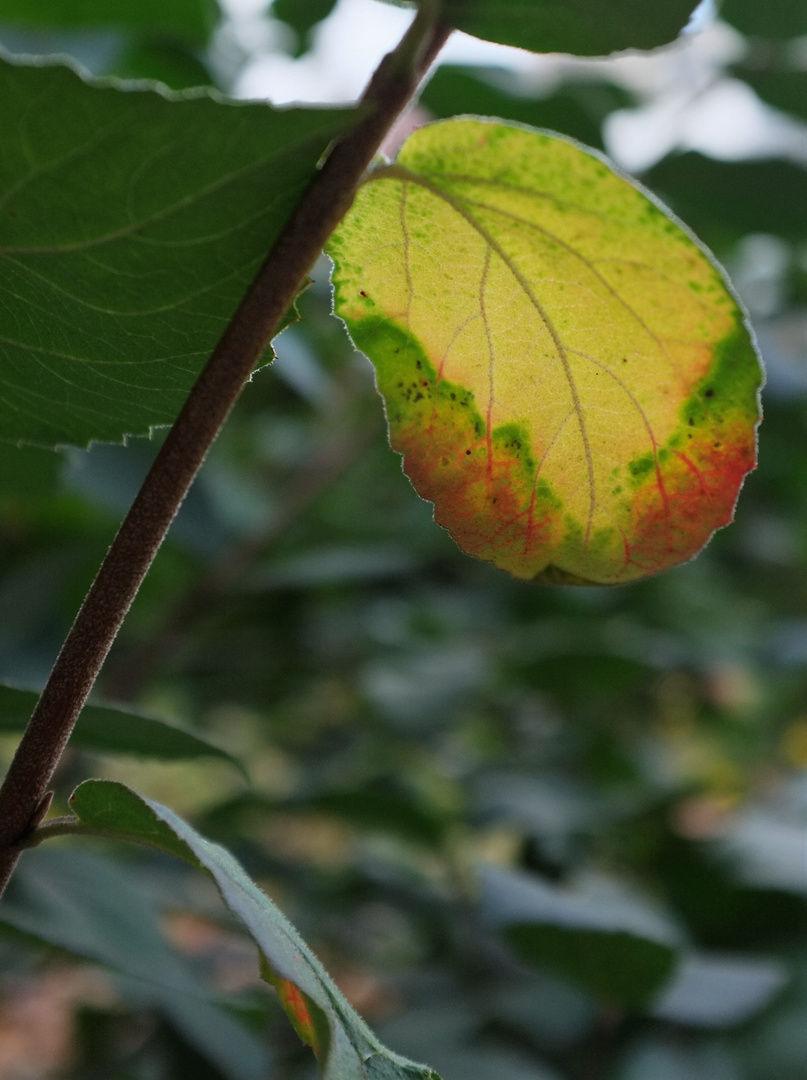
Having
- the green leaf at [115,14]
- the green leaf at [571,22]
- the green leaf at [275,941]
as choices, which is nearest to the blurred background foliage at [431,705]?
the green leaf at [115,14]

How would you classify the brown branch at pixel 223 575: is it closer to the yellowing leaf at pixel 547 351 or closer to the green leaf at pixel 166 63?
the green leaf at pixel 166 63

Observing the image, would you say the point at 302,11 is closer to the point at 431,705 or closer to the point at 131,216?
the point at 431,705

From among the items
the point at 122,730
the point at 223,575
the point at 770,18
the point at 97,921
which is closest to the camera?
the point at 122,730

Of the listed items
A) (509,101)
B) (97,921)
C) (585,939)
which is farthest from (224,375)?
(509,101)

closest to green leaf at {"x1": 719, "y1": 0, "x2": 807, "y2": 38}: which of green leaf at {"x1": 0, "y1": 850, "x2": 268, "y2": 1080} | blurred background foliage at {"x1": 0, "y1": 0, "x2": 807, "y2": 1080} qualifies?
blurred background foliage at {"x1": 0, "y1": 0, "x2": 807, "y2": 1080}

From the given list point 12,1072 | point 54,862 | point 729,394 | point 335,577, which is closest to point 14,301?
point 729,394

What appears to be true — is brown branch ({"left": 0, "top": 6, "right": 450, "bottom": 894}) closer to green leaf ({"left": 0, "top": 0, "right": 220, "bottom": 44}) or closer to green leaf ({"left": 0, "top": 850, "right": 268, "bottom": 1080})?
green leaf ({"left": 0, "top": 850, "right": 268, "bottom": 1080})

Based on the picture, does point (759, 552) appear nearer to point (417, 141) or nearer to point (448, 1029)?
point (448, 1029)

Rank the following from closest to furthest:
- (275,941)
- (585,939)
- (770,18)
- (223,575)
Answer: (275,941)
(585,939)
(770,18)
(223,575)
